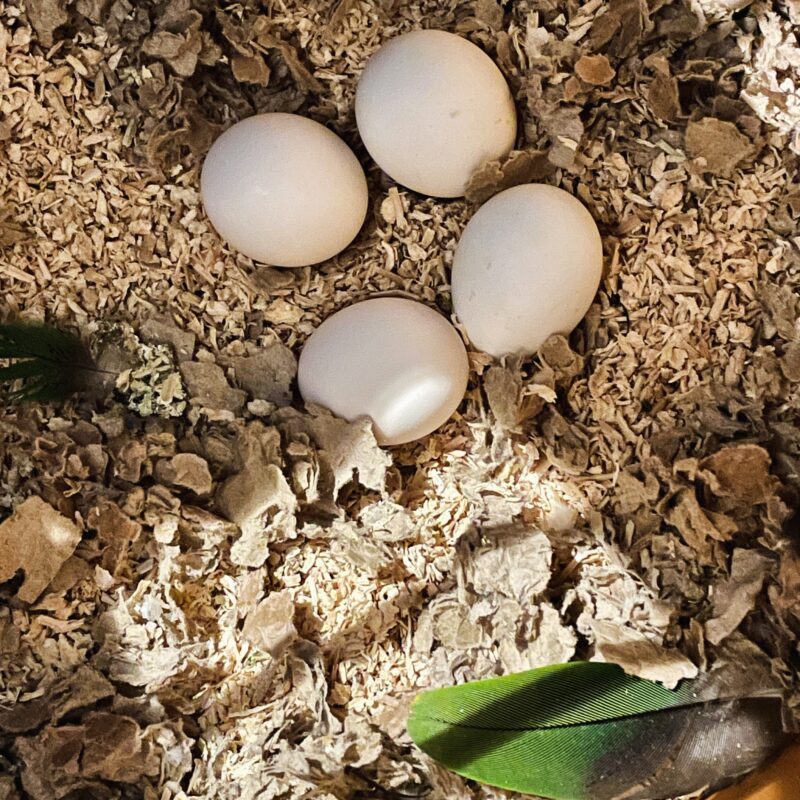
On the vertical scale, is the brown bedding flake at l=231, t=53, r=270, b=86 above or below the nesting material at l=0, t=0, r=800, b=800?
above

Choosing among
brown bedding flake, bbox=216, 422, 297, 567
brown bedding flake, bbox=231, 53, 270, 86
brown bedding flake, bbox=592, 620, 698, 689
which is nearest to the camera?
brown bedding flake, bbox=592, 620, 698, 689

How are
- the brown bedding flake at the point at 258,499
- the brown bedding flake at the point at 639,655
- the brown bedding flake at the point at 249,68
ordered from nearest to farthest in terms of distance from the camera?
the brown bedding flake at the point at 639,655, the brown bedding flake at the point at 258,499, the brown bedding flake at the point at 249,68

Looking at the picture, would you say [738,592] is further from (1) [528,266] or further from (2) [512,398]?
(1) [528,266]

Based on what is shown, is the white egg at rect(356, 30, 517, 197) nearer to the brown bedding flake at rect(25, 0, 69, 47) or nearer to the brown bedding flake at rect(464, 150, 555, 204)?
the brown bedding flake at rect(464, 150, 555, 204)

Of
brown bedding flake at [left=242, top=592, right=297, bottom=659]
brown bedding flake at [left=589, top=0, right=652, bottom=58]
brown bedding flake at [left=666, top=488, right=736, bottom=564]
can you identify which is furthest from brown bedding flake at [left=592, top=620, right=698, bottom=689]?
brown bedding flake at [left=589, top=0, right=652, bottom=58]

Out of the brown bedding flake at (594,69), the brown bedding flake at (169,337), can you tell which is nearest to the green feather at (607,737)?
the brown bedding flake at (169,337)

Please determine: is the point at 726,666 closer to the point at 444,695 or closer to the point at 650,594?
the point at 650,594

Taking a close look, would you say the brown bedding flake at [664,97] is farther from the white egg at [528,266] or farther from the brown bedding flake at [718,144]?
the white egg at [528,266]
